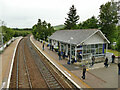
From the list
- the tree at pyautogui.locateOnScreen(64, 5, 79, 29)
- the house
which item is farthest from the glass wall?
the tree at pyautogui.locateOnScreen(64, 5, 79, 29)

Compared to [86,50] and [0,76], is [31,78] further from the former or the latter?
[86,50]

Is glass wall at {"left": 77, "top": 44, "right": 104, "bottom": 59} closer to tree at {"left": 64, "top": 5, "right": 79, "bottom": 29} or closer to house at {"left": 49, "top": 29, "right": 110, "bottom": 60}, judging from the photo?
house at {"left": 49, "top": 29, "right": 110, "bottom": 60}

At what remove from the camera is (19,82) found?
1009 centimetres

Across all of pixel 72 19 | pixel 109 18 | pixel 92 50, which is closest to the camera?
pixel 92 50

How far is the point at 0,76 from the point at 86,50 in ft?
39.7

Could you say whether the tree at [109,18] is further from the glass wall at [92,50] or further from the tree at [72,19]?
the tree at [72,19]

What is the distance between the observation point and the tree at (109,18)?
22.6 m

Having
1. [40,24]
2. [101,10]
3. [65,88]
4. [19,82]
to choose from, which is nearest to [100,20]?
[101,10]

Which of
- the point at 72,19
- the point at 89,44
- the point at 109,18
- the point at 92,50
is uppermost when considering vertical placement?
the point at 72,19

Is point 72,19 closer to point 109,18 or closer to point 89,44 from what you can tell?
point 109,18

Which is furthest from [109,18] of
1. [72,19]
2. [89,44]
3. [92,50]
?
[72,19]

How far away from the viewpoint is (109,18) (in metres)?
Result: 22.9

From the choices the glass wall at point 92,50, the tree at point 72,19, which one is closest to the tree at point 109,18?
the glass wall at point 92,50

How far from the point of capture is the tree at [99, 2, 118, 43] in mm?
22561
